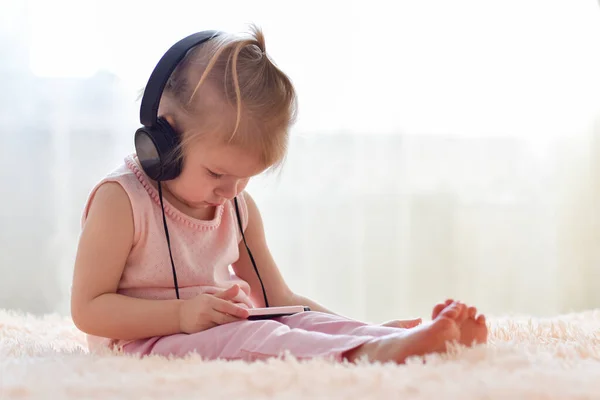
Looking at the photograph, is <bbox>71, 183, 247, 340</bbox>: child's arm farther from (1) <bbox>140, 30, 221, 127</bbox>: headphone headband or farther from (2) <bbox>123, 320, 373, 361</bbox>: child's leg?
(1) <bbox>140, 30, 221, 127</bbox>: headphone headband

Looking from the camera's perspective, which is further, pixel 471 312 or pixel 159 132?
pixel 159 132

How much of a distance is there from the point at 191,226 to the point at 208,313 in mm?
219

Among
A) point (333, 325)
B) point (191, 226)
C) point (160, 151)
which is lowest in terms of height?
point (333, 325)

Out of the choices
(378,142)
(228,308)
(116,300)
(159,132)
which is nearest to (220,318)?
(228,308)

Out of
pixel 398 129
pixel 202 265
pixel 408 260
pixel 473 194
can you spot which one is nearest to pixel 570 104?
pixel 473 194

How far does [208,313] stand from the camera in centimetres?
100

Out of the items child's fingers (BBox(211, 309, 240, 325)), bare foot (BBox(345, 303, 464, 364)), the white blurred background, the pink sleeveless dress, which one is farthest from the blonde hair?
the white blurred background

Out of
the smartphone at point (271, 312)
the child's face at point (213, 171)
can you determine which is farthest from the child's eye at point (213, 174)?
the smartphone at point (271, 312)

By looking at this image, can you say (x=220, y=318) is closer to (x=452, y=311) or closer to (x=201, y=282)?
(x=201, y=282)

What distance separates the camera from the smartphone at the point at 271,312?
105cm

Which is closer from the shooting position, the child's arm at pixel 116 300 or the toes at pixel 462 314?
the toes at pixel 462 314

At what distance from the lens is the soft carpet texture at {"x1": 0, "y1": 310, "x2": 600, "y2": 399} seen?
2.23ft

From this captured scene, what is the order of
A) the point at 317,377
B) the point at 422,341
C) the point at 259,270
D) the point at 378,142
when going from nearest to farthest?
the point at 317,377 < the point at 422,341 < the point at 259,270 < the point at 378,142

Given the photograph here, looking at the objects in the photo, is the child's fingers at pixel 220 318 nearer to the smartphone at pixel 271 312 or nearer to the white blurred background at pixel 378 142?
the smartphone at pixel 271 312
